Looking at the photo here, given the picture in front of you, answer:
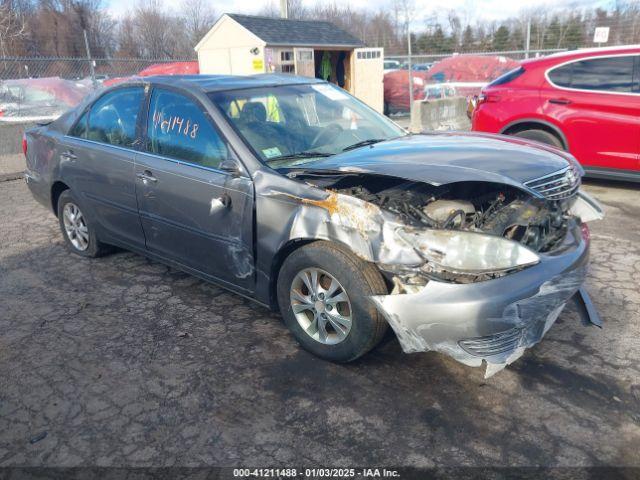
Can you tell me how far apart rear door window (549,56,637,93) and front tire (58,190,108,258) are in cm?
563

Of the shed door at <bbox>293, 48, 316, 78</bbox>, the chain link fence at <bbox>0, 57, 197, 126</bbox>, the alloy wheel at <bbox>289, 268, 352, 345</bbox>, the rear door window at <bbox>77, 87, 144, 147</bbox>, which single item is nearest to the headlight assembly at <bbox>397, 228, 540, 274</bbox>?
the alloy wheel at <bbox>289, 268, 352, 345</bbox>

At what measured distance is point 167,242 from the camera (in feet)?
13.0

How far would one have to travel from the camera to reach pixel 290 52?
11867 millimetres

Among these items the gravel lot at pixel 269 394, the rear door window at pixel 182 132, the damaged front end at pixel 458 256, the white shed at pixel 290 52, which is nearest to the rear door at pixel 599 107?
the gravel lot at pixel 269 394

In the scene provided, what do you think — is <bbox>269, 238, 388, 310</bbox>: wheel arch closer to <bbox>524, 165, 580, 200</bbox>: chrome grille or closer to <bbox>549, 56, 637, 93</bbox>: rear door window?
<bbox>524, 165, 580, 200</bbox>: chrome grille

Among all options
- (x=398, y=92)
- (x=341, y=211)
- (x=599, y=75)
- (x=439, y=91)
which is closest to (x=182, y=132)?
(x=341, y=211)

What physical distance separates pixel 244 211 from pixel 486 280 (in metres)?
1.51

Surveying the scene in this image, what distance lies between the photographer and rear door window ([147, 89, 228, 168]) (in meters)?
3.55

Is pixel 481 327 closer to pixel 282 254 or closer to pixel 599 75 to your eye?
pixel 282 254

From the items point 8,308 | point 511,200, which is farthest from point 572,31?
point 8,308

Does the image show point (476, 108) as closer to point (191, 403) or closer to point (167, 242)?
point (167, 242)

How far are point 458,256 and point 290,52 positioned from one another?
10237mm

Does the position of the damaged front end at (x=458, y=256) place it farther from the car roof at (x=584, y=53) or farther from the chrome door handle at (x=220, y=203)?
the car roof at (x=584, y=53)

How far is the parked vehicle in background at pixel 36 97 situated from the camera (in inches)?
398
